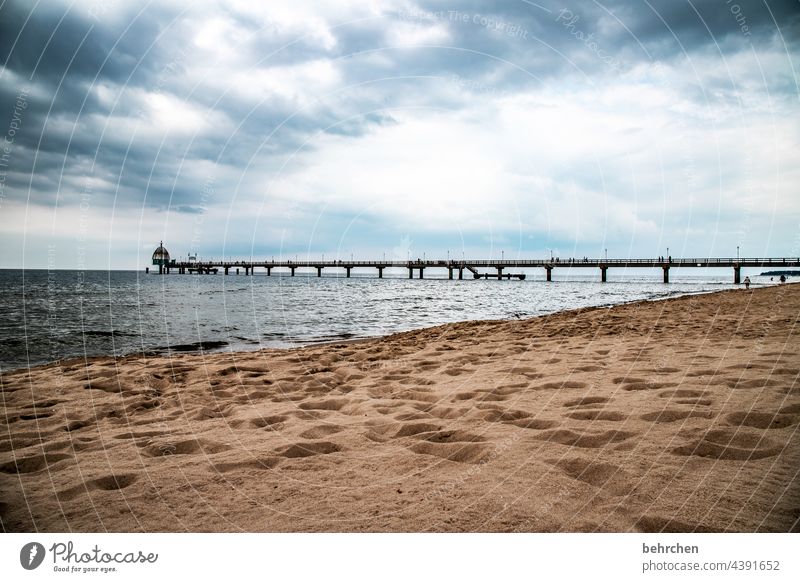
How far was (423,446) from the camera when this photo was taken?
139 inches

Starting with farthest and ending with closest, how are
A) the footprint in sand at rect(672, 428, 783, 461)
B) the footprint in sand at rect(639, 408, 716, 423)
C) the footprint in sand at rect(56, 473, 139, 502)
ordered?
the footprint in sand at rect(639, 408, 716, 423) → the footprint in sand at rect(672, 428, 783, 461) → the footprint in sand at rect(56, 473, 139, 502)

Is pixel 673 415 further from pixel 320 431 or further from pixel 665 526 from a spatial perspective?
pixel 320 431

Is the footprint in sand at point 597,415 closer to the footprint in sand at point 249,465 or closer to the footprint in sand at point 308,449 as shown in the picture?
the footprint in sand at point 308,449

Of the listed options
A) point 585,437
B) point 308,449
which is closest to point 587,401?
point 585,437

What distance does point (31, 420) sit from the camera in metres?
4.86

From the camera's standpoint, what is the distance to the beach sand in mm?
2492

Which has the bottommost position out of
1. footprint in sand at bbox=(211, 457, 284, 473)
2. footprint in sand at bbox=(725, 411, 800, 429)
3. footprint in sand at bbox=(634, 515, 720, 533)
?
footprint in sand at bbox=(211, 457, 284, 473)

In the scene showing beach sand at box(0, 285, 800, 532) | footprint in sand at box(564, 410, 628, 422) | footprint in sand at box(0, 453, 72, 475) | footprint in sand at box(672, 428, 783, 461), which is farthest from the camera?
footprint in sand at box(564, 410, 628, 422)

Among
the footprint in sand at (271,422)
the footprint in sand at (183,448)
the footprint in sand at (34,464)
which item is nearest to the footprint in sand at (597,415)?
the footprint in sand at (271,422)

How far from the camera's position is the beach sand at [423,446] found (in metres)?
2.49

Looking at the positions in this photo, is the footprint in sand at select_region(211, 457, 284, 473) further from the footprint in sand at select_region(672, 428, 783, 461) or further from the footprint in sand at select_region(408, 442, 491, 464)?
the footprint in sand at select_region(672, 428, 783, 461)

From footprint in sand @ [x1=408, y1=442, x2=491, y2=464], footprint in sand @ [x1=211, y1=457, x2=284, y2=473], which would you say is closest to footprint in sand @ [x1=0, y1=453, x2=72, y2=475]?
footprint in sand @ [x1=211, y1=457, x2=284, y2=473]
